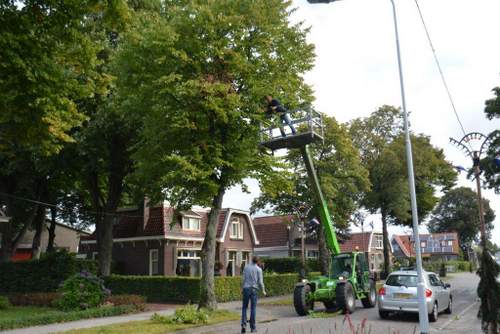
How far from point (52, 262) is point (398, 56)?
2380 centimetres

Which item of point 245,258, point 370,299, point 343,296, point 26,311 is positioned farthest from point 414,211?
point 245,258

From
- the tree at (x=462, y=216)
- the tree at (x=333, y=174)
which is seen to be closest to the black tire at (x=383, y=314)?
the tree at (x=333, y=174)

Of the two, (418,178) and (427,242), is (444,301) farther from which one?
(427,242)

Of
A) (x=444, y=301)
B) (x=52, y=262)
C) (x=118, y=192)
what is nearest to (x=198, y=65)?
(x=444, y=301)

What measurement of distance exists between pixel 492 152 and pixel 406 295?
1649 cm

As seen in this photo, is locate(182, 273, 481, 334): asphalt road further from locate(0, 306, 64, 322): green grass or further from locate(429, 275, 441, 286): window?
locate(0, 306, 64, 322): green grass

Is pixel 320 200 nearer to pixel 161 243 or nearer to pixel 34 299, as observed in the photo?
pixel 34 299

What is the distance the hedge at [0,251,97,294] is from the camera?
92.0 ft

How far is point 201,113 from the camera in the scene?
17.6 meters

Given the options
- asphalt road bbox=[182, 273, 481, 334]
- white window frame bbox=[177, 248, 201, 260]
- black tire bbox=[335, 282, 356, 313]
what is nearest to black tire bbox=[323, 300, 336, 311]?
asphalt road bbox=[182, 273, 481, 334]

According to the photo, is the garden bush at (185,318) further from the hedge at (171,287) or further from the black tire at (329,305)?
the hedge at (171,287)

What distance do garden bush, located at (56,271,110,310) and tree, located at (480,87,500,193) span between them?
73.4 ft

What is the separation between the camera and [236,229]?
1660 inches

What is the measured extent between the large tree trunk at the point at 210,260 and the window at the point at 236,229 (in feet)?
75.1
